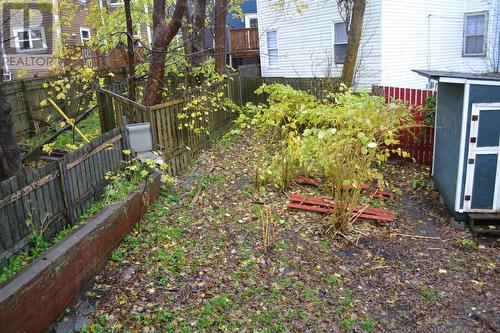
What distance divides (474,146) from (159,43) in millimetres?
5700

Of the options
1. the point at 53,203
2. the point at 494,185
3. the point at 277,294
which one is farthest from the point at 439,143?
the point at 53,203

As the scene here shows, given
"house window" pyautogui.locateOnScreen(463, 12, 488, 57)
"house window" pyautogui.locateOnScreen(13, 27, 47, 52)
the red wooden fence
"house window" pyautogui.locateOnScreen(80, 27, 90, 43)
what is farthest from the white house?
"house window" pyautogui.locateOnScreen(80, 27, 90, 43)

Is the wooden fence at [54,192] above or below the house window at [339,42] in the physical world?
below

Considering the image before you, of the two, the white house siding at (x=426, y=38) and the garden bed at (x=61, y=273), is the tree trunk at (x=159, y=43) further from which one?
the white house siding at (x=426, y=38)

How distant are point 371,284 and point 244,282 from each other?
1503 millimetres

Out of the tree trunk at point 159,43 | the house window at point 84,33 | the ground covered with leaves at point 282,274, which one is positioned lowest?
the ground covered with leaves at point 282,274

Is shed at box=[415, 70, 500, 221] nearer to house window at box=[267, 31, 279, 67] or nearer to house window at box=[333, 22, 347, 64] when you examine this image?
house window at box=[333, 22, 347, 64]

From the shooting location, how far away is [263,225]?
5762mm

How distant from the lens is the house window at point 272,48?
60.7ft

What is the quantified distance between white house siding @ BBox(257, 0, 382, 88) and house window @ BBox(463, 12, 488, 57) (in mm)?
5822

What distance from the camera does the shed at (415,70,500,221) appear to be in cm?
616

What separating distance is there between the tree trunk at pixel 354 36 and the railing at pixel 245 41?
1089cm

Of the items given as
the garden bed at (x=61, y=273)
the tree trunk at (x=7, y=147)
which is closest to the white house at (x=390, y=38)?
the tree trunk at (x=7, y=147)

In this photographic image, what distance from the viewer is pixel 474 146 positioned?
6.29 meters
